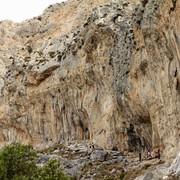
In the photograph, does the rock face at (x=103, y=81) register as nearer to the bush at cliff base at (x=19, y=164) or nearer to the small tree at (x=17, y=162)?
the bush at cliff base at (x=19, y=164)

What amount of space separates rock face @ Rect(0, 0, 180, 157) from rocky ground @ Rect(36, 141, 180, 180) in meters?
1.80

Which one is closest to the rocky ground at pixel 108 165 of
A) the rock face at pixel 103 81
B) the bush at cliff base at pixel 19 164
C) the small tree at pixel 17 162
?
the rock face at pixel 103 81

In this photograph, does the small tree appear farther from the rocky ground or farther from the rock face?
the rock face

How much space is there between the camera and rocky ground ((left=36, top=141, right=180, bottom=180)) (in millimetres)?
33703

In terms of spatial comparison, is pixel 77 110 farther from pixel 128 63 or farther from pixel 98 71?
pixel 128 63

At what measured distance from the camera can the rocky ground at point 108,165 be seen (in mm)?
33703

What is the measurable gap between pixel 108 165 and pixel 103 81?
11794 millimetres

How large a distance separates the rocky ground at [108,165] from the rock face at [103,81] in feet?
5.91

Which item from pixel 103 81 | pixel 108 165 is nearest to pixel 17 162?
pixel 108 165

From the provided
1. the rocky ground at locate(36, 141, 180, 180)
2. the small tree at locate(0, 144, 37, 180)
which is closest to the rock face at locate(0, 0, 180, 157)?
the rocky ground at locate(36, 141, 180, 180)

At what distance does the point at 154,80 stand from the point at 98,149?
45.5 feet

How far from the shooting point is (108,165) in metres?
44.5

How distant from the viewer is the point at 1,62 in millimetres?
101875

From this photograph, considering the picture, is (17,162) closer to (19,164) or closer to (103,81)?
(19,164)
